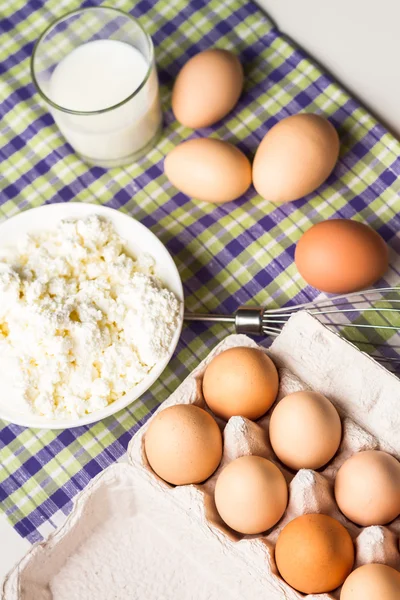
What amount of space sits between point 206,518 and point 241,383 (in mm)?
167

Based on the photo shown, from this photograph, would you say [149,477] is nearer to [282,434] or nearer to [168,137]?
[282,434]

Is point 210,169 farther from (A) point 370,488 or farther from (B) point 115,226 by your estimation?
(A) point 370,488

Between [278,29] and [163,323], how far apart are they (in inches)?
23.6

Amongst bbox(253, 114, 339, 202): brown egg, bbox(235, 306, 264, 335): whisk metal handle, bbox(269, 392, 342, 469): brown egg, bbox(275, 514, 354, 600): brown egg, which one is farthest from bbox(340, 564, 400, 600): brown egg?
bbox(253, 114, 339, 202): brown egg

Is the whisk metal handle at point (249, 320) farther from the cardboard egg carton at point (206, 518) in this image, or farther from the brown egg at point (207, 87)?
the brown egg at point (207, 87)

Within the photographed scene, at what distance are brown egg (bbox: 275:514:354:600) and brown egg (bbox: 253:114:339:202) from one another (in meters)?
0.50

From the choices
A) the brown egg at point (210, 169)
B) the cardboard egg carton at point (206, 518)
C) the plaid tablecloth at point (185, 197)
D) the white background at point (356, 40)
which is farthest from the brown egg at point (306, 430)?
the white background at point (356, 40)

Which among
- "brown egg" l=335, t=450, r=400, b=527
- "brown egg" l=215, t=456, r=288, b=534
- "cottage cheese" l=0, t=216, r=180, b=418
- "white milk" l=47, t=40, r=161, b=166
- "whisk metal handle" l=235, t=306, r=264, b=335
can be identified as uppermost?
"white milk" l=47, t=40, r=161, b=166

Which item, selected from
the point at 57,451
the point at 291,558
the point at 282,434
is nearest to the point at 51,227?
the point at 57,451

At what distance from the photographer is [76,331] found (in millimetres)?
973

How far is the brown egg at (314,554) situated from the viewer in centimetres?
77

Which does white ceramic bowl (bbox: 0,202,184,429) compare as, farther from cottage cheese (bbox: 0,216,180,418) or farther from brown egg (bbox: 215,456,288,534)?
brown egg (bbox: 215,456,288,534)

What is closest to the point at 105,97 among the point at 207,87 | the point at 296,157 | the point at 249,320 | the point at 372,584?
the point at 207,87

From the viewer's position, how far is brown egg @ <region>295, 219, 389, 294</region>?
100 centimetres
